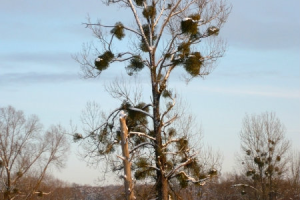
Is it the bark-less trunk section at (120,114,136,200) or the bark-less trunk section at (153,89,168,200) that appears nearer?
the bark-less trunk section at (120,114,136,200)

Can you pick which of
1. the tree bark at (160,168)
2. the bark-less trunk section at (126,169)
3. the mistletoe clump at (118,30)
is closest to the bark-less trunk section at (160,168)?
the tree bark at (160,168)

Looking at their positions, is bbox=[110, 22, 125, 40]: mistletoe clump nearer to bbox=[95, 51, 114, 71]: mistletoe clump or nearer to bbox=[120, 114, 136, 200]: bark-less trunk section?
Answer: bbox=[95, 51, 114, 71]: mistletoe clump

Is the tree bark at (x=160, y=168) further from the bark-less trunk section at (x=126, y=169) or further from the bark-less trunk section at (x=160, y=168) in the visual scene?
the bark-less trunk section at (x=126, y=169)

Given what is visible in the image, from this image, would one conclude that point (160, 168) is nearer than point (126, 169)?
No

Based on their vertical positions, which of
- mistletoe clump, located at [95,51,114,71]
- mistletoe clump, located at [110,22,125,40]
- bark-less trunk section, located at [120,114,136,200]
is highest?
mistletoe clump, located at [110,22,125,40]

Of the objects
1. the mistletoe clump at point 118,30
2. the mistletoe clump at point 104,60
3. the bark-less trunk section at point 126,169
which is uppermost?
the mistletoe clump at point 118,30

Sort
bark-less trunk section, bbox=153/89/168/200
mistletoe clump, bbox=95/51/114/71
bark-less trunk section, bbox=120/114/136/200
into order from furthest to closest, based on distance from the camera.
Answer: mistletoe clump, bbox=95/51/114/71 → bark-less trunk section, bbox=153/89/168/200 → bark-less trunk section, bbox=120/114/136/200

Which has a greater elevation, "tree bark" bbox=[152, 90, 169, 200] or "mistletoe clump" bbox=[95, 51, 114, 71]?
"mistletoe clump" bbox=[95, 51, 114, 71]

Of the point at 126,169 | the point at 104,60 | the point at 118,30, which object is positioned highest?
the point at 118,30

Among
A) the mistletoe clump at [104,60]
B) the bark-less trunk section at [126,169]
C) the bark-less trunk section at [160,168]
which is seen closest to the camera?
the bark-less trunk section at [126,169]

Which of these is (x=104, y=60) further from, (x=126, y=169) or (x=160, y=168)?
(x=126, y=169)

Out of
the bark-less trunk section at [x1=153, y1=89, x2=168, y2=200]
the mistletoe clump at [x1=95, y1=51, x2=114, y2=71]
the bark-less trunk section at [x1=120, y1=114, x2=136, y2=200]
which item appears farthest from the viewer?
the mistletoe clump at [x1=95, y1=51, x2=114, y2=71]

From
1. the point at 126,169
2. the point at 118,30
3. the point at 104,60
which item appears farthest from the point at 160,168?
the point at 118,30

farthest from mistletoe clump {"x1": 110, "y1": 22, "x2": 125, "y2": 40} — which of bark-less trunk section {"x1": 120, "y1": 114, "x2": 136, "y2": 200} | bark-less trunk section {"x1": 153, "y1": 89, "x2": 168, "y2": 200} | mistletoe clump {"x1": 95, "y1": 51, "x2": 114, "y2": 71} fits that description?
bark-less trunk section {"x1": 120, "y1": 114, "x2": 136, "y2": 200}
